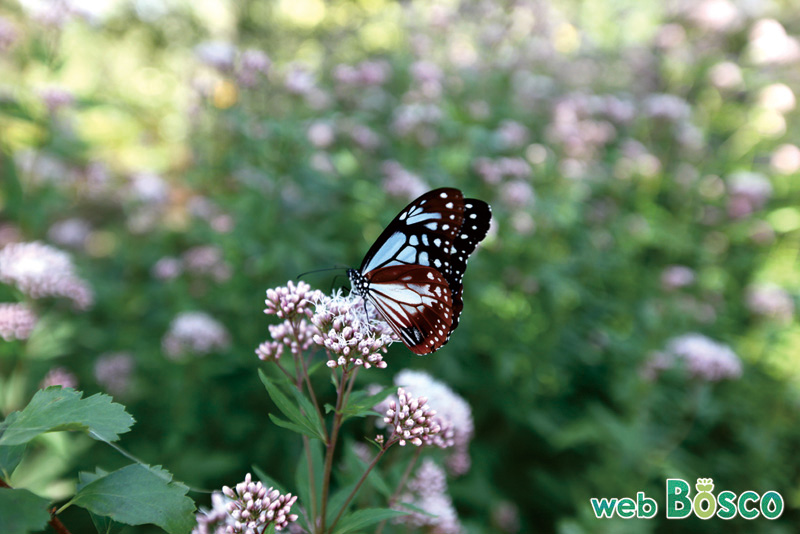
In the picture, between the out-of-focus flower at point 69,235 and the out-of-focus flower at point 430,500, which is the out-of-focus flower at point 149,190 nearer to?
the out-of-focus flower at point 69,235

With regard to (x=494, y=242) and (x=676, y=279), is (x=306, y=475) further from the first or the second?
(x=676, y=279)

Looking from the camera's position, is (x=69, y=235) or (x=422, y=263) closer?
→ (x=422, y=263)

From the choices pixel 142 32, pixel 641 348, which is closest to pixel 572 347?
pixel 641 348

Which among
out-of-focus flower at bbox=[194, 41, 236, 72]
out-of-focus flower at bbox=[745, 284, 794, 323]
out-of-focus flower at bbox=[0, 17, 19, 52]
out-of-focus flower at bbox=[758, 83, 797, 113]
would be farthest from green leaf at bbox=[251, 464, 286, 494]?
out-of-focus flower at bbox=[758, 83, 797, 113]

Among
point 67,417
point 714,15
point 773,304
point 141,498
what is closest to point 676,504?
point 773,304

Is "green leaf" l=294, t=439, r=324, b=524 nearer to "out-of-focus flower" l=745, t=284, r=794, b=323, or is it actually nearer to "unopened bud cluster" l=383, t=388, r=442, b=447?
"unopened bud cluster" l=383, t=388, r=442, b=447

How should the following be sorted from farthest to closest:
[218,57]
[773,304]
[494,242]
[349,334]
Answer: [773,304] → [494,242] → [218,57] → [349,334]

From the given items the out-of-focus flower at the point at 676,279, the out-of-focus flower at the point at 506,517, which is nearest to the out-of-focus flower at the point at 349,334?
the out-of-focus flower at the point at 506,517

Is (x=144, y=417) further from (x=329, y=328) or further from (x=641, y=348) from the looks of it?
(x=641, y=348)
